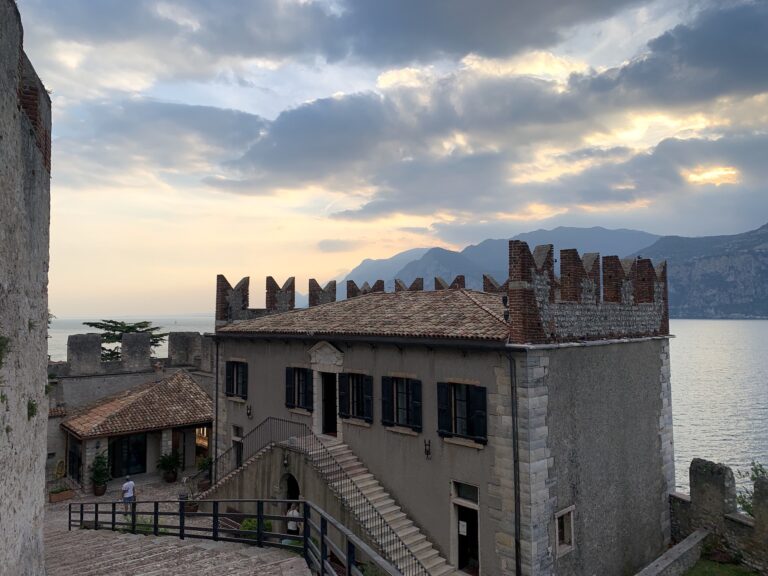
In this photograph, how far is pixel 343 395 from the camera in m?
18.8

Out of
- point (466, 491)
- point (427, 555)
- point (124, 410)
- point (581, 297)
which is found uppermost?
point (581, 297)

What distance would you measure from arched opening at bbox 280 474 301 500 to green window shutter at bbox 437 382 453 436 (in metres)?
5.27

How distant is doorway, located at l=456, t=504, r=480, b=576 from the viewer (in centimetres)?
1528

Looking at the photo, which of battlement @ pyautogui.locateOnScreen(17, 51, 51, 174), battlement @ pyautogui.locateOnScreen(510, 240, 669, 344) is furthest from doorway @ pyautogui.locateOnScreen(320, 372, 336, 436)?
battlement @ pyautogui.locateOnScreen(17, 51, 51, 174)

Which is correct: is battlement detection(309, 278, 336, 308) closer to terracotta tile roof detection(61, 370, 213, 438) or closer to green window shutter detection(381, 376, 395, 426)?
terracotta tile roof detection(61, 370, 213, 438)

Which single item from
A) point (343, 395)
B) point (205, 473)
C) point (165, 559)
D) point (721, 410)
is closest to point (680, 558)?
point (343, 395)

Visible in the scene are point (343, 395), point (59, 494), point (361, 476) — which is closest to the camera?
point (361, 476)

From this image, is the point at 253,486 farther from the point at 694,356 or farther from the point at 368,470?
the point at 694,356

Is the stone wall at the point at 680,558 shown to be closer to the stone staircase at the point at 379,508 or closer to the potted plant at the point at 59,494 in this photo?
the stone staircase at the point at 379,508

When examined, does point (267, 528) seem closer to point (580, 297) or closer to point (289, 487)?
point (289, 487)

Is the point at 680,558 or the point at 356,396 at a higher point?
the point at 356,396

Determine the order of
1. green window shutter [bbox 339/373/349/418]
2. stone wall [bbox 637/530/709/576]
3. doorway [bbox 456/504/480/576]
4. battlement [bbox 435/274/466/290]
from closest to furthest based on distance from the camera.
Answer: doorway [bbox 456/504/480/576]
stone wall [bbox 637/530/709/576]
green window shutter [bbox 339/373/349/418]
battlement [bbox 435/274/466/290]

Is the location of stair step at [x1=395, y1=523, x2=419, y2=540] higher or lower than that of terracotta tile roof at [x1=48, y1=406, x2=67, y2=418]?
lower

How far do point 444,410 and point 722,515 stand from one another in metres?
10.0
